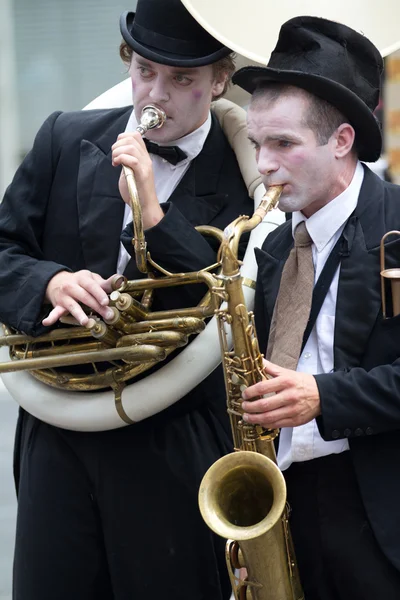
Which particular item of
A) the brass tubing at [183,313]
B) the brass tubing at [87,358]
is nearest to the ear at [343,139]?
the brass tubing at [183,313]

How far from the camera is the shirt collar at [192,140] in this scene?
328 centimetres

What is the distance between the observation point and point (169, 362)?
10.4ft

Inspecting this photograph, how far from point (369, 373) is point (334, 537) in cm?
37

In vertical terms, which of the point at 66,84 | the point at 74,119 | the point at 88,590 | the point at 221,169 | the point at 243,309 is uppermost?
the point at 66,84

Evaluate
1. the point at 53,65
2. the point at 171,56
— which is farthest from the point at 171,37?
the point at 53,65

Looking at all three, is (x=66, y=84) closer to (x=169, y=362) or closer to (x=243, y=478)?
(x=169, y=362)

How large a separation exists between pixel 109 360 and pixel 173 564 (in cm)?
62

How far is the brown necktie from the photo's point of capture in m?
2.63

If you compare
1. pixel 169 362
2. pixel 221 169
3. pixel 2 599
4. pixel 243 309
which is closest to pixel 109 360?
pixel 169 362

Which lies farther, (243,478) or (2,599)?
(2,599)

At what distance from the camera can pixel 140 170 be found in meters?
2.95

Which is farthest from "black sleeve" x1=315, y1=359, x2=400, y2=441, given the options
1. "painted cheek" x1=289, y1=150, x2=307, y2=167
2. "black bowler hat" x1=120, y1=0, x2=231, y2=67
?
"black bowler hat" x1=120, y1=0, x2=231, y2=67

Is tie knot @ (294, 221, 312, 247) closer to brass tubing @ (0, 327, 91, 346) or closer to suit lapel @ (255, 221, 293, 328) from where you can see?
suit lapel @ (255, 221, 293, 328)

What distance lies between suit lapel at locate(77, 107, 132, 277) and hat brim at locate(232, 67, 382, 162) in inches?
26.9
